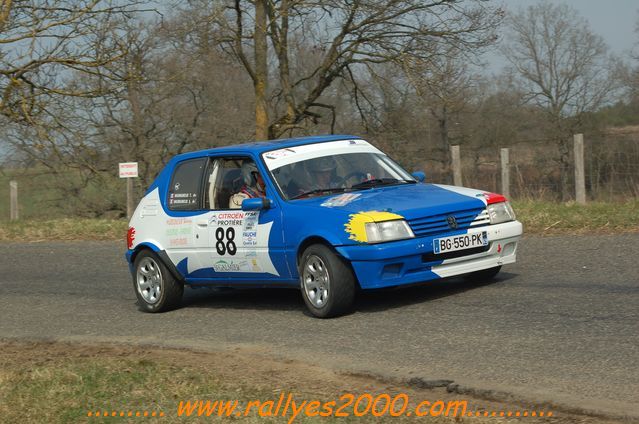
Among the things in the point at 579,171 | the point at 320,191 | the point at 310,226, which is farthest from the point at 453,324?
the point at 579,171

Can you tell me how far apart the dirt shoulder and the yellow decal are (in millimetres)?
1460

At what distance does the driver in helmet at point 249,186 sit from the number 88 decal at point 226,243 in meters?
0.29

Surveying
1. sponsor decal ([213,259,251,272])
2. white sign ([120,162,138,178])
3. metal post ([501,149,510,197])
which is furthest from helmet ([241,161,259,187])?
white sign ([120,162,138,178])

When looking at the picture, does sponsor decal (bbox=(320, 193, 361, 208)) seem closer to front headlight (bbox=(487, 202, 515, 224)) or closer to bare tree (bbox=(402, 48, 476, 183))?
front headlight (bbox=(487, 202, 515, 224))

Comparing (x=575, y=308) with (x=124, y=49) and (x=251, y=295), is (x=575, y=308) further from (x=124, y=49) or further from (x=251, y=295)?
(x=124, y=49)

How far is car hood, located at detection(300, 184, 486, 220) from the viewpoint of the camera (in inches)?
332

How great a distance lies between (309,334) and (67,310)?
390 cm

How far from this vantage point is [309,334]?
807cm

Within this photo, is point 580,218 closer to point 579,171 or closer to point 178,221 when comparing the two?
point 579,171

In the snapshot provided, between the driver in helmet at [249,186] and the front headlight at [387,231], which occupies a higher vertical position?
the driver in helmet at [249,186]

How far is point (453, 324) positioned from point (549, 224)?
7264 mm

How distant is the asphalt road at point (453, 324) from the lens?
610 centimetres

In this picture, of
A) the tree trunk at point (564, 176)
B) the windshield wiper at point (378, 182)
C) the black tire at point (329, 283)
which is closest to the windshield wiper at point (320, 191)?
the windshield wiper at point (378, 182)

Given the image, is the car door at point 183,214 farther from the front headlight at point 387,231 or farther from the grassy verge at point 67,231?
the grassy verge at point 67,231
